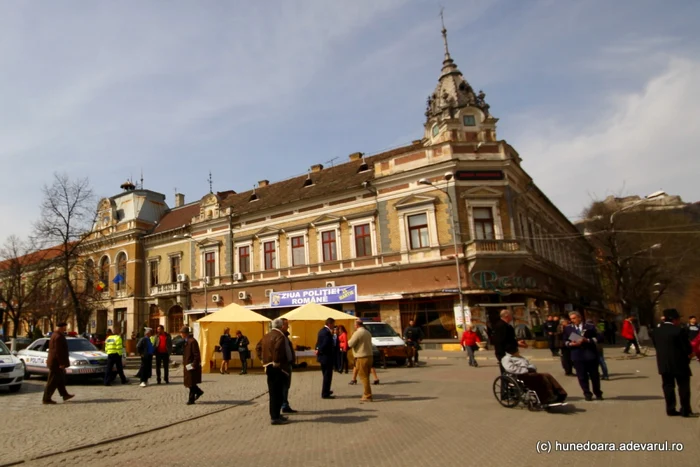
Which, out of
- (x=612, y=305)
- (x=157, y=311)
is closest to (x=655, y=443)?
(x=157, y=311)

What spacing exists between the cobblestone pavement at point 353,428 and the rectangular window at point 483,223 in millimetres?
14620

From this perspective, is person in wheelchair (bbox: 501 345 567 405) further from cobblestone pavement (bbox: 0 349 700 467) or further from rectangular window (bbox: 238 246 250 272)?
rectangular window (bbox: 238 246 250 272)

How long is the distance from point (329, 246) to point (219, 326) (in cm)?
1323

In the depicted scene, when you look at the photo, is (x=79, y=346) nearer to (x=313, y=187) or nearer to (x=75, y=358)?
(x=75, y=358)

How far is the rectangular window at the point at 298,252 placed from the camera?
32.0 metres

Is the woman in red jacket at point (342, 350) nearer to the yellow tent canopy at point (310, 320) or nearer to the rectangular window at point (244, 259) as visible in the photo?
the yellow tent canopy at point (310, 320)

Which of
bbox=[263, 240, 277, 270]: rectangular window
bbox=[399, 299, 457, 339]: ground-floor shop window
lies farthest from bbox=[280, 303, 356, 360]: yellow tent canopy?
bbox=[263, 240, 277, 270]: rectangular window

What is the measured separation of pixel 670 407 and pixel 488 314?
1820 centimetres

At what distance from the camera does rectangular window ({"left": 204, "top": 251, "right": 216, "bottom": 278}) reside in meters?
36.6

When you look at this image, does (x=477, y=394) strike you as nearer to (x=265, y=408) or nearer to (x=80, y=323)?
(x=265, y=408)

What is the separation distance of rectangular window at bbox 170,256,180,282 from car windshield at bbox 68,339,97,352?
23506mm

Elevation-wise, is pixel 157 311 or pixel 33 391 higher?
pixel 157 311

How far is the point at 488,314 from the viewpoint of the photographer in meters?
25.5

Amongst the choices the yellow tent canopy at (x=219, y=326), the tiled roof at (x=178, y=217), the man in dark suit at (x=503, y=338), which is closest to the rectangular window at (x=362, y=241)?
the yellow tent canopy at (x=219, y=326)
